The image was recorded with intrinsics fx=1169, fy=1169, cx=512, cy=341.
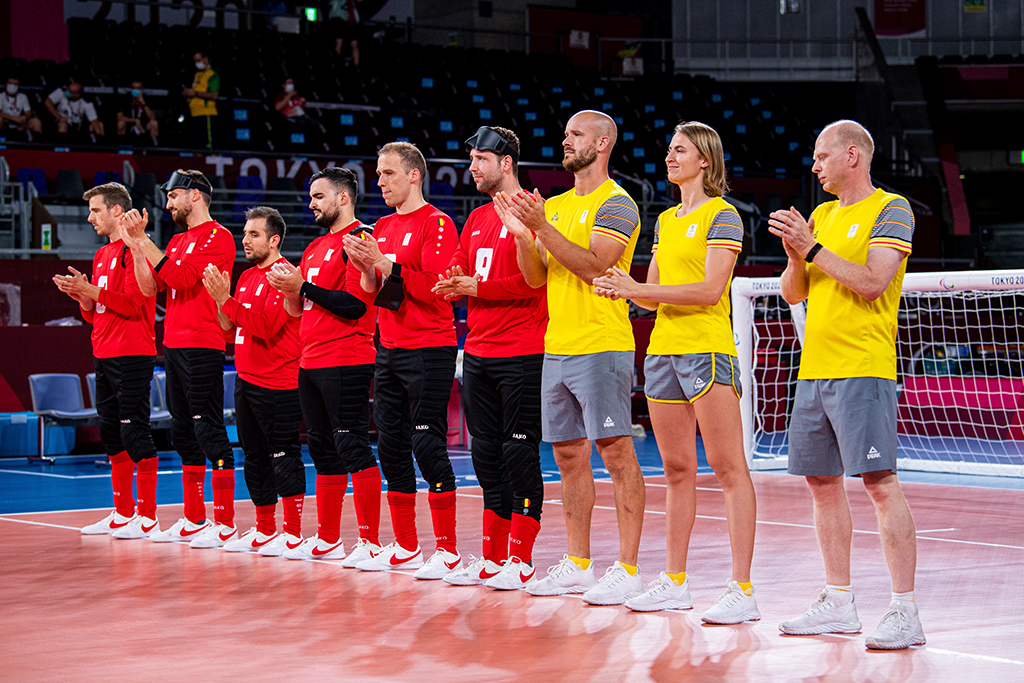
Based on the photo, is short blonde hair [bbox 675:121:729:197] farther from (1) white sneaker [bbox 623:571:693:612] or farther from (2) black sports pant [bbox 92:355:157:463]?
(2) black sports pant [bbox 92:355:157:463]

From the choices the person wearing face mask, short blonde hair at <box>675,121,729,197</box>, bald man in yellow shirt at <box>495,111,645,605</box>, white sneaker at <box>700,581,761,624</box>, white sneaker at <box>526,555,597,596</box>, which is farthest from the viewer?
the person wearing face mask

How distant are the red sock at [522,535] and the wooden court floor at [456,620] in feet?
0.79

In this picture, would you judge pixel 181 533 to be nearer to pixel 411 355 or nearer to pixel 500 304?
pixel 411 355

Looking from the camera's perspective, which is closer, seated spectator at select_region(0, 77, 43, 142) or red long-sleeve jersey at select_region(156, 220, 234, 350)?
red long-sleeve jersey at select_region(156, 220, 234, 350)

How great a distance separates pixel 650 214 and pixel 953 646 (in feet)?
50.0

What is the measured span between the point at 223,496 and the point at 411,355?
1.92 metres

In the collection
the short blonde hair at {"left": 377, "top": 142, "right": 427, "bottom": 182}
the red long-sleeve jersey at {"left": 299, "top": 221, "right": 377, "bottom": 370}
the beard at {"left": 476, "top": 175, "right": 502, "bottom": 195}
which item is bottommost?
the red long-sleeve jersey at {"left": 299, "top": 221, "right": 377, "bottom": 370}

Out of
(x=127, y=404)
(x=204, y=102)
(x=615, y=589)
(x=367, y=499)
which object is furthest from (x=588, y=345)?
(x=204, y=102)

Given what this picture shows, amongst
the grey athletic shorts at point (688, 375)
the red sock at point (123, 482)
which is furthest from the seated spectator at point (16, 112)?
the grey athletic shorts at point (688, 375)

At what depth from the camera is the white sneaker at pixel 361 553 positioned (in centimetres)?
624

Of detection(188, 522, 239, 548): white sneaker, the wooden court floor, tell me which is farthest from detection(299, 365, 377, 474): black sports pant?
detection(188, 522, 239, 548): white sneaker

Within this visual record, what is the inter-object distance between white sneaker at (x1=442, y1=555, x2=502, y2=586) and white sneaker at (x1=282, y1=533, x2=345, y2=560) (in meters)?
1.02

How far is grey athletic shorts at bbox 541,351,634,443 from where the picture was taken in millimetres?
5105

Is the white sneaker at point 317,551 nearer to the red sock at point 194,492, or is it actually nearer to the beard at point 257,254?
the red sock at point 194,492
